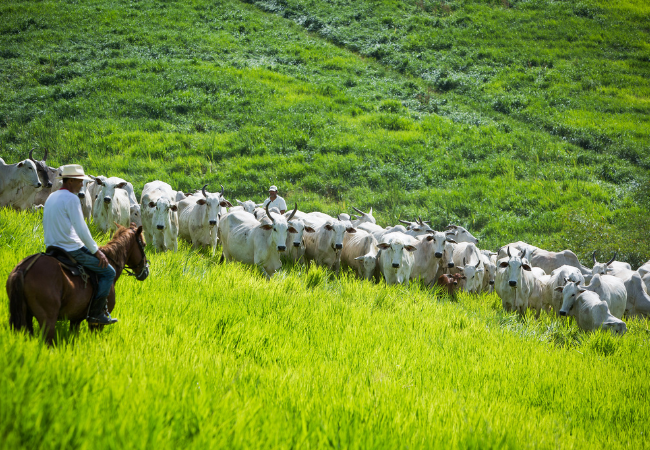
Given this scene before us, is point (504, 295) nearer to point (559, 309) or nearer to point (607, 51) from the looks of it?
point (559, 309)

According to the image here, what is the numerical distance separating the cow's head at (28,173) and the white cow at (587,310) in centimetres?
1234

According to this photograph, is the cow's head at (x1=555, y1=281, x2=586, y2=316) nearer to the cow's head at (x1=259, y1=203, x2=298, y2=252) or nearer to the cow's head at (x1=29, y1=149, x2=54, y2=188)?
the cow's head at (x1=259, y1=203, x2=298, y2=252)

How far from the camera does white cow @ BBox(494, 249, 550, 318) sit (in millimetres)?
9367

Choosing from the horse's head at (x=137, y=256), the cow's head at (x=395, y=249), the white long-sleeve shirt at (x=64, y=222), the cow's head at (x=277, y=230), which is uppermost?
the white long-sleeve shirt at (x=64, y=222)

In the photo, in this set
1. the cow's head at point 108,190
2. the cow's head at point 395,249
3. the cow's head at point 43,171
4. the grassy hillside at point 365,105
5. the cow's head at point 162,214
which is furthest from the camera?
the grassy hillside at point 365,105

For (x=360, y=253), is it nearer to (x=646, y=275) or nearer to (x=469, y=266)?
(x=469, y=266)

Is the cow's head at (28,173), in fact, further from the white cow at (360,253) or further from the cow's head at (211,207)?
the white cow at (360,253)

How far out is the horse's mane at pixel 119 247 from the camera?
4340 millimetres

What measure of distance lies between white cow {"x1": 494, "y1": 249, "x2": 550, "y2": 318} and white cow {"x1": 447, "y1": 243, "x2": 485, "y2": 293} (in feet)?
2.00

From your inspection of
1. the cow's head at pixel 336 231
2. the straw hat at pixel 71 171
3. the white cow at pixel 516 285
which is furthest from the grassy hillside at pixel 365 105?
the straw hat at pixel 71 171

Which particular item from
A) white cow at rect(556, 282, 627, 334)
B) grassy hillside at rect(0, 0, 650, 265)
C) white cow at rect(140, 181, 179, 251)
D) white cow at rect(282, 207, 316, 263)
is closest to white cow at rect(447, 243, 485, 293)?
white cow at rect(556, 282, 627, 334)

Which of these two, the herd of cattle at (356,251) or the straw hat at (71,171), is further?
the herd of cattle at (356,251)

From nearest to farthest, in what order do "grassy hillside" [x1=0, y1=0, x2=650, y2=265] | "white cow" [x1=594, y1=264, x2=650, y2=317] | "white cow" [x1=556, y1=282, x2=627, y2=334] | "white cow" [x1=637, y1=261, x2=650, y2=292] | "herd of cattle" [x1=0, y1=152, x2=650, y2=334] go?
"white cow" [x1=556, y1=282, x2=627, y2=334], "herd of cattle" [x1=0, y1=152, x2=650, y2=334], "white cow" [x1=594, y1=264, x2=650, y2=317], "white cow" [x1=637, y1=261, x2=650, y2=292], "grassy hillside" [x1=0, y1=0, x2=650, y2=265]

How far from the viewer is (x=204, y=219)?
36.1 ft
